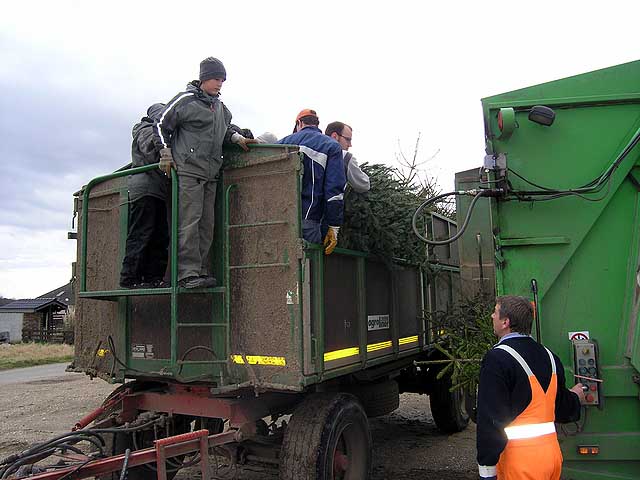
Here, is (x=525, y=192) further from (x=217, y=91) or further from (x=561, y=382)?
(x=217, y=91)

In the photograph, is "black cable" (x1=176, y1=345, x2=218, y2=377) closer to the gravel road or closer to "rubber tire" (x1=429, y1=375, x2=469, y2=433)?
the gravel road

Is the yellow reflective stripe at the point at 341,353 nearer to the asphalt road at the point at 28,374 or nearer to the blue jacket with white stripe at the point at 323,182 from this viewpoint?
the blue jacket with white stripe at the point at 323,182

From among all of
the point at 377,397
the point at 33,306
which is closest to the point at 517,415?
the point at 377,397

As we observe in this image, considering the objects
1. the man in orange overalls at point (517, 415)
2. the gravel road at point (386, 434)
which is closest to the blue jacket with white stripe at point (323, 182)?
the man in orange overalls at point (517, 415)

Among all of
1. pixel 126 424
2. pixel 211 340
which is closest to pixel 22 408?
pixel 126 424

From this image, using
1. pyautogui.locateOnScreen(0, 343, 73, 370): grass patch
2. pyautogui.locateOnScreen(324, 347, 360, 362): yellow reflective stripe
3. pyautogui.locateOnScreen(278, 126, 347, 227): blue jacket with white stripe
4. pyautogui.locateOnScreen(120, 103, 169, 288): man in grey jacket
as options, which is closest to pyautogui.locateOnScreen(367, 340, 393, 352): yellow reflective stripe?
pyautogui.locateOnScreen(324, 347, 360, 362): yellow reflective stripe

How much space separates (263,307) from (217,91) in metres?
1.80

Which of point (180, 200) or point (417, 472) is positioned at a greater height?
point (180, 200)

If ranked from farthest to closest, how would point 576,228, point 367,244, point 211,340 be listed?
point 367,244 → point 211,340 → point 576,228

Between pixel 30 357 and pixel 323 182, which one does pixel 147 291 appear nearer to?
pixel 323 182

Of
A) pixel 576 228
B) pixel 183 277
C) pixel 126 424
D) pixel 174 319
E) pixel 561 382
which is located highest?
pixel 576 228

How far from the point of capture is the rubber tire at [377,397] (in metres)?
5.42

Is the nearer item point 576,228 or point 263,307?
point 576,228

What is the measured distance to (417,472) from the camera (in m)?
5.96
